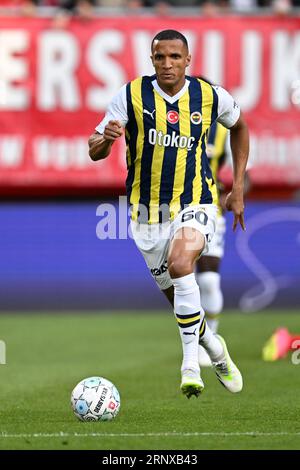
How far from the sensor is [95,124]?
16.1m

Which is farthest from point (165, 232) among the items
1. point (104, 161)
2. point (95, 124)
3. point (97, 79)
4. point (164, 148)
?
point (97, 79)

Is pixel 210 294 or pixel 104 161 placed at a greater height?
pixel 104 161

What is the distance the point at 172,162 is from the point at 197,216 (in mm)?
420

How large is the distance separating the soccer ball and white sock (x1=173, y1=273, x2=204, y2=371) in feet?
1.79

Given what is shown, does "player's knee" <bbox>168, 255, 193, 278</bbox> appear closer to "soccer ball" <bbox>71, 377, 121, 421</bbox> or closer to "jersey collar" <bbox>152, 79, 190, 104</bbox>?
"soccer ball" <bbox>71, 377, 121, 421</bbox>

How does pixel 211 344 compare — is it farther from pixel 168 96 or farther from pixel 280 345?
pixel 280 345

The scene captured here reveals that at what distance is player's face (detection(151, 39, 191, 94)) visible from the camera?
7297mm

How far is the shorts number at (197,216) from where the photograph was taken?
7.38 m

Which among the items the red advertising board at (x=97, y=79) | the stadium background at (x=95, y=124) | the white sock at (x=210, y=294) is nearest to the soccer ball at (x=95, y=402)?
the white sock at (x=210, y=294)

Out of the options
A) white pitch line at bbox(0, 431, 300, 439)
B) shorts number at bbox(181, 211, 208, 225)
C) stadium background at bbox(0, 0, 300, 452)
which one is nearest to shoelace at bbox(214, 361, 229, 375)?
shorts number at bbox(181, 211, 208, 225)

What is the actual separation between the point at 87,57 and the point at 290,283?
451 cm

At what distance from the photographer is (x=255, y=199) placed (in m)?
16.4

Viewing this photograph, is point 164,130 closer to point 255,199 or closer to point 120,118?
point 120,118

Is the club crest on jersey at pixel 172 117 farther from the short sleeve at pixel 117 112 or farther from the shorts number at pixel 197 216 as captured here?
the shorts number at pixel 197 216
